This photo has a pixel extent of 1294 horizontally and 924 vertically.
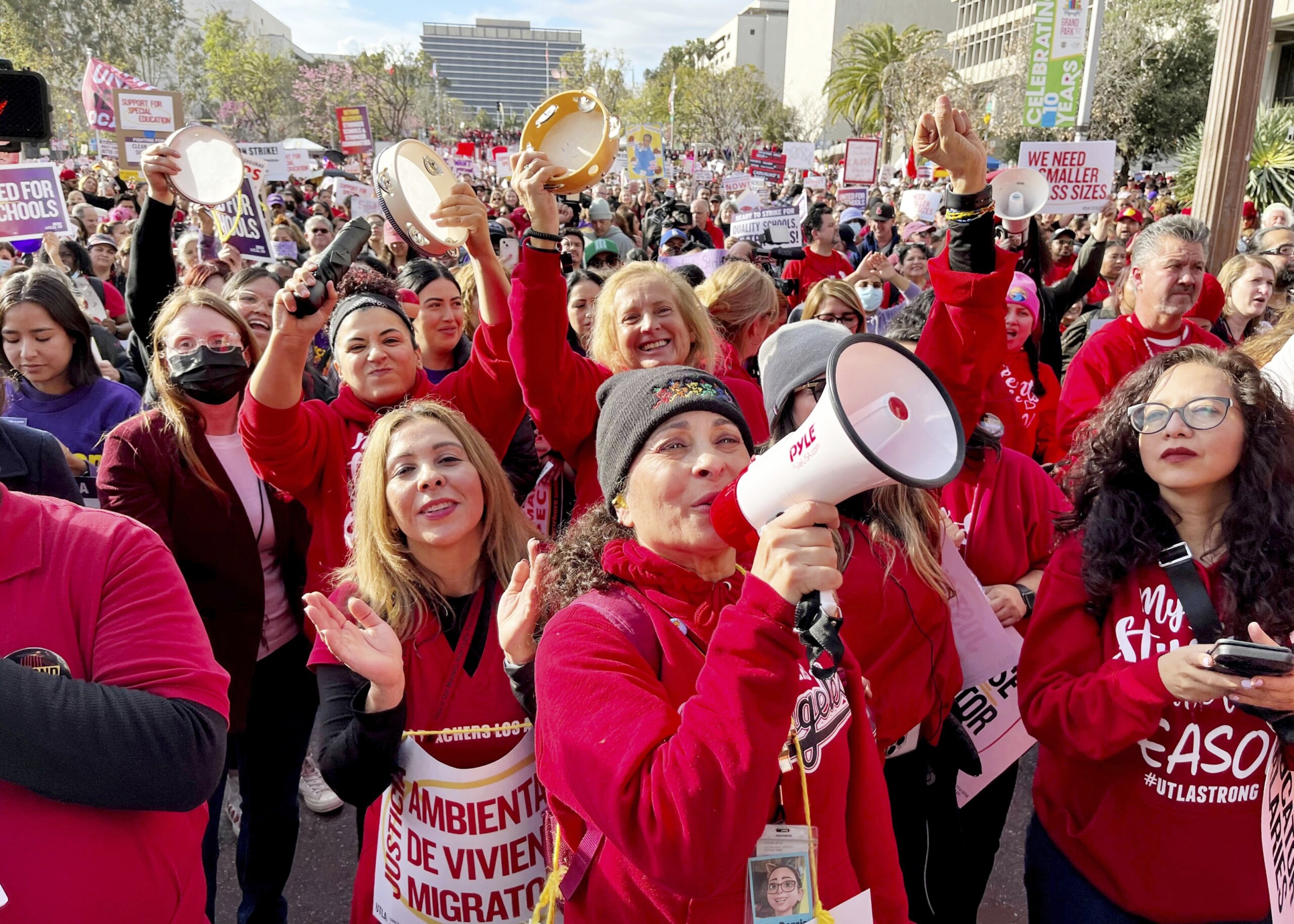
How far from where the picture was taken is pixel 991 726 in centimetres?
268

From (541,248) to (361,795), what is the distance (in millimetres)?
1594

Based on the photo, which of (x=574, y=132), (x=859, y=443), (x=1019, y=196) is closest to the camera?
(x=859, y=443)

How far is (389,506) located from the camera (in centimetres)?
222

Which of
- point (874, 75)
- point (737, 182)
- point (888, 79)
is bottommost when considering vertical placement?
point (737, 182)

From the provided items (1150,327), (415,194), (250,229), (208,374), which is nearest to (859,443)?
(415,194)

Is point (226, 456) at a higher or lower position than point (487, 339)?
lower

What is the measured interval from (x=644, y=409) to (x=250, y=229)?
20.7ft

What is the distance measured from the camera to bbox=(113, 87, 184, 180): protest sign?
902 centimetres

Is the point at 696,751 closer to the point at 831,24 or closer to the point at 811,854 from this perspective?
the point at 811,854

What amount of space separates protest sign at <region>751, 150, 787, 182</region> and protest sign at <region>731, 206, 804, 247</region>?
7920 millimetres

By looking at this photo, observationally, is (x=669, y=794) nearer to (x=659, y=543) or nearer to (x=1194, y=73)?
(x=659, y=543)

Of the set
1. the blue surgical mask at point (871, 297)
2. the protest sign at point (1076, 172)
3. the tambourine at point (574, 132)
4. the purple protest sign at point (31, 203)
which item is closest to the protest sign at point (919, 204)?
the protest sign at point (1076, 172)

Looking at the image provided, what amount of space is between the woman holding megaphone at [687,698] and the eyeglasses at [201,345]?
180 cm

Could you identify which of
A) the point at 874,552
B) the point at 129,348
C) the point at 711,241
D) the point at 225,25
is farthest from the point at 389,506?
the point at 225,25
